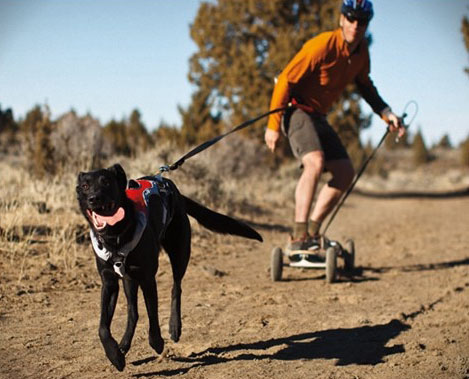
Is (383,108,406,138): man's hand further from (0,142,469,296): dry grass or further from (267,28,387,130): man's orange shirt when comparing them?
(0,142,469,296): dry grass

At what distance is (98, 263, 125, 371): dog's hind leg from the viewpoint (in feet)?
8.71

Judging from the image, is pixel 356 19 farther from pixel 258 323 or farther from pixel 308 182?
pixel 258 323

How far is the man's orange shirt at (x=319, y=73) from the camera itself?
17.1 feet

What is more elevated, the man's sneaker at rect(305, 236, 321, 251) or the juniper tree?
the juniper tree

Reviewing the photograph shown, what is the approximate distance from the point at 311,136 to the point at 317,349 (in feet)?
8.02

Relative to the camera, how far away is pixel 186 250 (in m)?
3.57

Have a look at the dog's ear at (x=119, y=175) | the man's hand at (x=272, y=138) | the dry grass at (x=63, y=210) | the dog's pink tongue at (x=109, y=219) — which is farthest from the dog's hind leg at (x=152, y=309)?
the man's hand at (x=272, y=138)

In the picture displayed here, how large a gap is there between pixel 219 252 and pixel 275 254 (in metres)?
1.75

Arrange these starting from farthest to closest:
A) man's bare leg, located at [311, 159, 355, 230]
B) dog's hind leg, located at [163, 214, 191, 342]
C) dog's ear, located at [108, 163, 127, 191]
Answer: man's bare leg, located at [311, 159, 355, 230] < dog's hind leg, located at [163, 214, 191, 342] < dog's ear, located at [108, 163, 127, 191]

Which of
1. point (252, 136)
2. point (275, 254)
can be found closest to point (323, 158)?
point (275, 254)

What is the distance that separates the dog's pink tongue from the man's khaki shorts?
2.89 meters

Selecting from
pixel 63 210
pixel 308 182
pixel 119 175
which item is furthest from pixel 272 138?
pixel 63 210

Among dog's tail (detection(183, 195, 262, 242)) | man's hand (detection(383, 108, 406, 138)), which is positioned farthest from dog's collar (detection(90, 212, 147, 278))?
man's hand (detection(383, 108, 406, 138))

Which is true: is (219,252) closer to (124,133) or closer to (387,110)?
(387,110)
